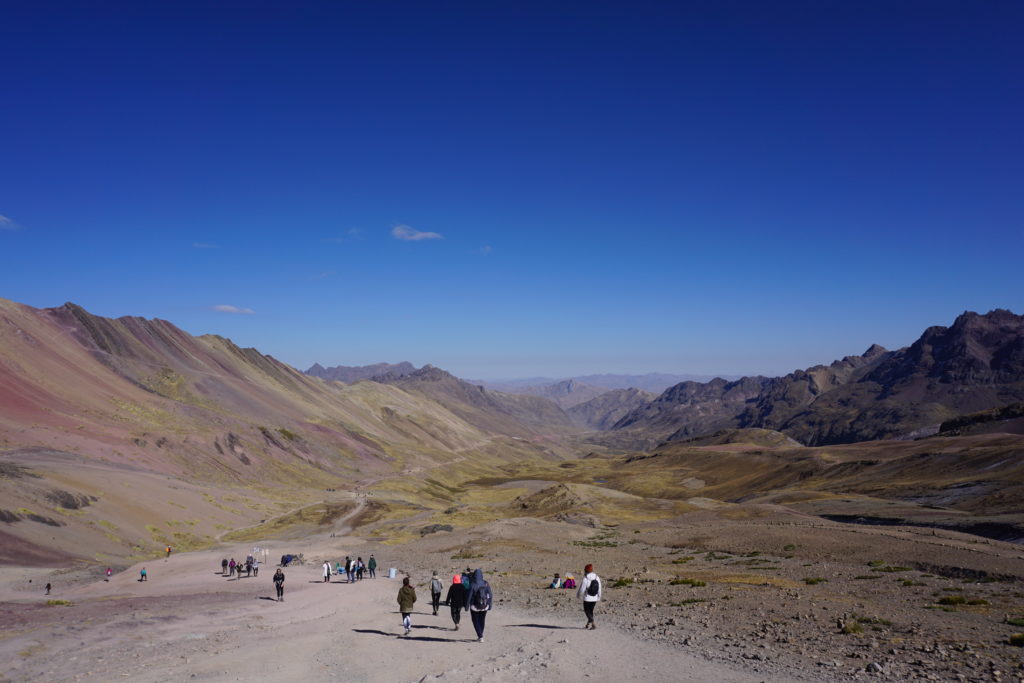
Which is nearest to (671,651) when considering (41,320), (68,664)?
(68,664)

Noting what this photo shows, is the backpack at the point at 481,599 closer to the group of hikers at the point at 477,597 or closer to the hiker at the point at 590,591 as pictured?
the group of hikers at the point at 477,597

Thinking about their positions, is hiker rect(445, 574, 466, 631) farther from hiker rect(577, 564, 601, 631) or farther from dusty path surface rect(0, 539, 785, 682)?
hiker rect(577, 564, 601, 631)

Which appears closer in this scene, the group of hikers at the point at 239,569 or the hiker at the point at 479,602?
the hiker at the point at 479,602

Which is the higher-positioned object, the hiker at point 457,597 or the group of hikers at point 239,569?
the hiker at point 457,597

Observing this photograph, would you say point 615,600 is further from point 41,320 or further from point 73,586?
point 41,320

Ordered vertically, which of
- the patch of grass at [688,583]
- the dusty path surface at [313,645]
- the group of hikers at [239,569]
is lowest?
the group of hikers at [239,569]

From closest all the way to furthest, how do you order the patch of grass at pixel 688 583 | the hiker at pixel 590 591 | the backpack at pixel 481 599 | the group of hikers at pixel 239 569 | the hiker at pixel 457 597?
the backpack at pixel 481 599, the hiker at pixel 590 591, the hiker at pixel 457 597, the patch of grass at pixel 688 583, the group of hikers at pixel 239 569

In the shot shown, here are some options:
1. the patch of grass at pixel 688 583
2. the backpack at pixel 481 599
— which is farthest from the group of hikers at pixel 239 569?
the backpack at pixel 481 599

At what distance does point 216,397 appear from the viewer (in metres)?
184

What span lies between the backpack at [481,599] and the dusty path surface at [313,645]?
51.9 inches

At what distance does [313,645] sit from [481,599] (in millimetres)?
7139

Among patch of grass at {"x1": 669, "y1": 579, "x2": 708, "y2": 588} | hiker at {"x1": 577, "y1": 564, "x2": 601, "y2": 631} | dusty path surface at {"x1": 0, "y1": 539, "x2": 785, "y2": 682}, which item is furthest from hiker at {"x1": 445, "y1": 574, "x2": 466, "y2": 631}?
patch of grass at {"x1": 669, "y1": 579, "x2": 708, "y2": 588}

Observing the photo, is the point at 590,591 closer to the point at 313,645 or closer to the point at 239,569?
the point at 313,645

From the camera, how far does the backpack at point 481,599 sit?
20.6 m
